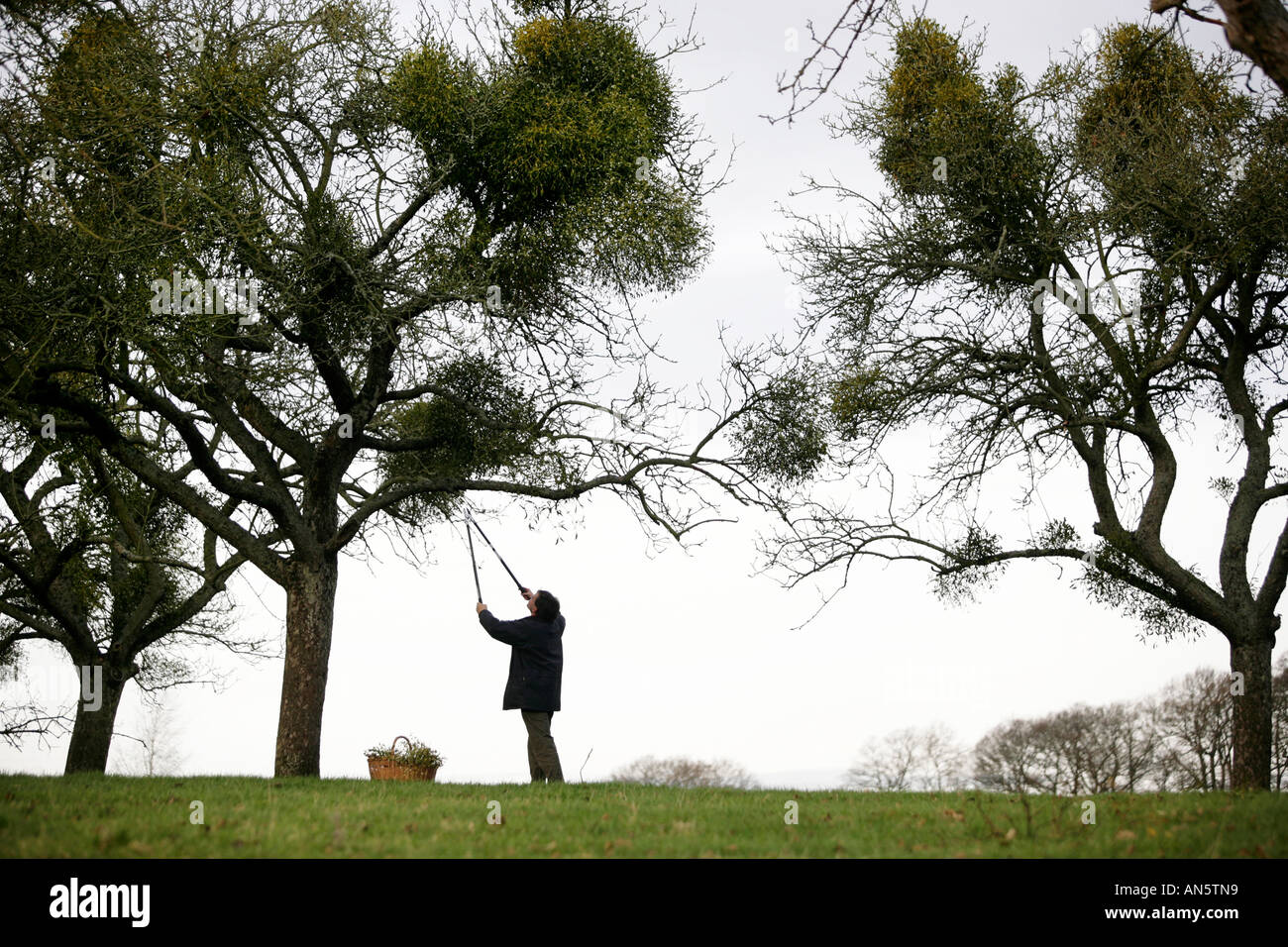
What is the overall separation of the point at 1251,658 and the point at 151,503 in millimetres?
16344

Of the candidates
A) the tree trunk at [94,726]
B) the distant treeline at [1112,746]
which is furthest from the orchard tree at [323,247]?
the distant treeline at [1112,746]

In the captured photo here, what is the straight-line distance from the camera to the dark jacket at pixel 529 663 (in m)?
10.8

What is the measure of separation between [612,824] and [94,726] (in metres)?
13.1

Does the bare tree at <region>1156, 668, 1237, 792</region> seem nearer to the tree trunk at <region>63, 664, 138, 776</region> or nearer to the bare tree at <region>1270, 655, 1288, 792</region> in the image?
the bare tree at <region>1270, 655, 1288, 792</region>

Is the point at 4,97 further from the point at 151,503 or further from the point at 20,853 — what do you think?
the point at 151,503

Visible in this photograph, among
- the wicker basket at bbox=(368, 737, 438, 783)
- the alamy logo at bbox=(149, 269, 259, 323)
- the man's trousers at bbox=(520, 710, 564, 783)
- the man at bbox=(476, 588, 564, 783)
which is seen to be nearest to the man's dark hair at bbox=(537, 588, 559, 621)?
the man at bbox=(476, 588, 564, 783)

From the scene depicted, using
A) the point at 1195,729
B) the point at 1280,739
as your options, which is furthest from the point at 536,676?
the point at 1195,729

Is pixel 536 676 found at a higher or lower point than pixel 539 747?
higher

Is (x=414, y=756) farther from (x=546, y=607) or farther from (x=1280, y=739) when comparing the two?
(x=1280, y=739)

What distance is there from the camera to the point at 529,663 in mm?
10883

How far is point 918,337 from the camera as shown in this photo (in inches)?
577

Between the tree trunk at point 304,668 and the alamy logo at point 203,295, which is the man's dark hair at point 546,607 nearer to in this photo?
the tree trunk at point 304,668
